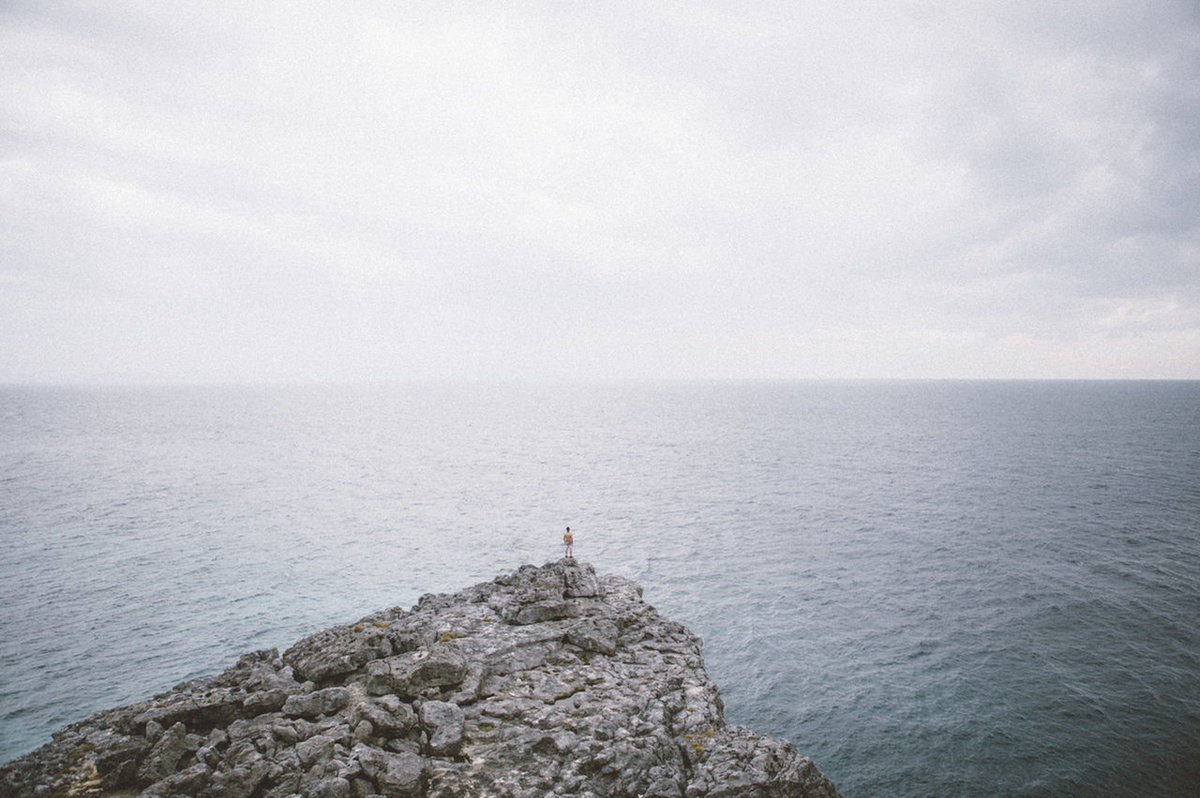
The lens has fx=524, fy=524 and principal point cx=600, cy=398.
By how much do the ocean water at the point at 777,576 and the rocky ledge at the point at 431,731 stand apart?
12.9 metres

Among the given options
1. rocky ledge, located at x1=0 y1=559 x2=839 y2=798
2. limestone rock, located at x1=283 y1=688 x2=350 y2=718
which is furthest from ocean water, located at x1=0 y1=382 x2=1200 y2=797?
limestone rock, located at x1=283 y1=688 x2=350 y2=718

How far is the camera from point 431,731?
54.6 ft

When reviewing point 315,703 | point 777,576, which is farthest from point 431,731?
point 777,576

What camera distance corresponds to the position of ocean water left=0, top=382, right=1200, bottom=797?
91.2 feet

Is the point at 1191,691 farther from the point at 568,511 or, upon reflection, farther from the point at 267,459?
the point at 267,459

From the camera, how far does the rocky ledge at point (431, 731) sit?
14.6 metres

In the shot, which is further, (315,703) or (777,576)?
(777,576)

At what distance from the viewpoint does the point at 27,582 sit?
42.9m

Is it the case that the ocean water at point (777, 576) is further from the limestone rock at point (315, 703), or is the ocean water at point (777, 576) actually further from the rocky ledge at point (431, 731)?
the limestone rock at point (315, 703)

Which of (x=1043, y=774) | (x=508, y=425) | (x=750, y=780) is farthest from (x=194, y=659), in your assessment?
(x=508, y=425)

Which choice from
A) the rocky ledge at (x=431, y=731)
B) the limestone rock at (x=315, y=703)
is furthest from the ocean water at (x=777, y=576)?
the limestone rock at (x=315, y=703)

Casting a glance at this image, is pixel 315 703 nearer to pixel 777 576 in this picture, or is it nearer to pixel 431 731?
pixel 431 731

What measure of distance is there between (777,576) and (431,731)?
123 feet

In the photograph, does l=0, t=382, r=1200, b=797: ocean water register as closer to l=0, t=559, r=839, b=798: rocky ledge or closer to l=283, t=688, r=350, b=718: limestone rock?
l=0, t=559, r=839, b=798: rocky ledge
